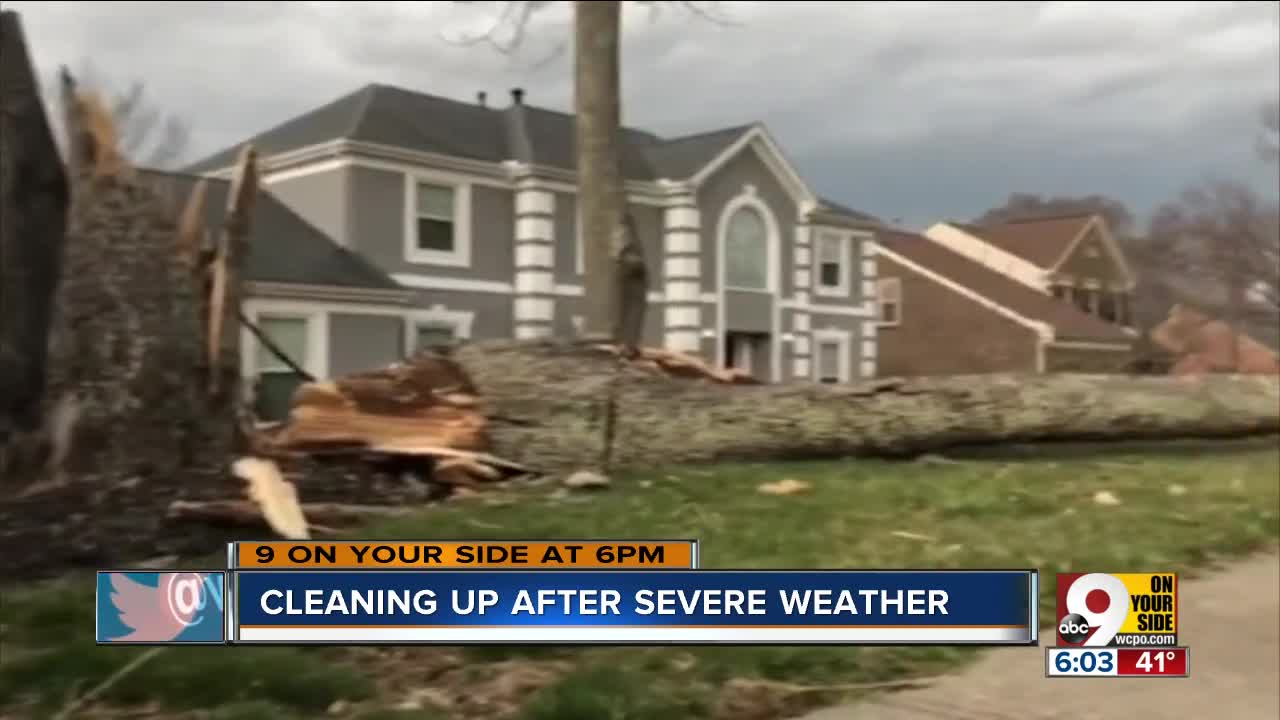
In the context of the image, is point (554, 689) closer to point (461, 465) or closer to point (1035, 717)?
point (1035, 717)

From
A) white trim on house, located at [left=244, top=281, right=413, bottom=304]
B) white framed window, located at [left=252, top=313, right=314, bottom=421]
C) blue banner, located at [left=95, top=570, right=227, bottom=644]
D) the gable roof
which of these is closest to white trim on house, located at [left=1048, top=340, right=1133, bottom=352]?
the gable roof

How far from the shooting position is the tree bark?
7.32 m

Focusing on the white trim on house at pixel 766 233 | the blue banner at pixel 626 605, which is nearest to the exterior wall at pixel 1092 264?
the white trim on house at pixel 766 233

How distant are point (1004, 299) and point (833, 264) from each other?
11.3m

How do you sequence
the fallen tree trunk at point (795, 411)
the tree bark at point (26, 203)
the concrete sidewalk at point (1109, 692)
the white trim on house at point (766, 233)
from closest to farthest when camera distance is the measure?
the concrete sidewalk at point (1109, 692) < the tree bark at point (26, 203) < the fallen tree trunk at point (795, 411) < the white trim on house at point (766, 233)

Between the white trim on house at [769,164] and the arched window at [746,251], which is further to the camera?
the arched window at [746,251]

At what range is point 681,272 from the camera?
27.3 meters

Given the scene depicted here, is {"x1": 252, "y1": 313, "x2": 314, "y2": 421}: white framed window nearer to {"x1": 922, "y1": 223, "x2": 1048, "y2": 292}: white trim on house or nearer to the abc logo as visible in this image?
the abc logo

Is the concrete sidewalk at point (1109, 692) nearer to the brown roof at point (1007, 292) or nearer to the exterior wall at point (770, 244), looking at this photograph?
the exterior wall at point (770, 244)

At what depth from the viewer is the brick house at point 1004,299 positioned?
3969cm

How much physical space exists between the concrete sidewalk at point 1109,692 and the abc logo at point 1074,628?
0.15 m

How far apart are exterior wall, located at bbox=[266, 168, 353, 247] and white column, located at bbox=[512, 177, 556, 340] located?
3.57 meters

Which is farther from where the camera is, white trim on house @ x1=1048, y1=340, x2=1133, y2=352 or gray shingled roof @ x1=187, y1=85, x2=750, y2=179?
white trim on house @ x1=1048, y1=340, x2=1133, y2=352

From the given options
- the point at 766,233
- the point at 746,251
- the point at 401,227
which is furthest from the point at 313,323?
the point at 766,233
